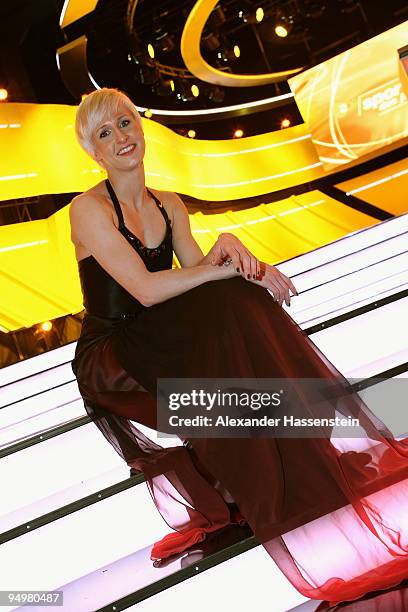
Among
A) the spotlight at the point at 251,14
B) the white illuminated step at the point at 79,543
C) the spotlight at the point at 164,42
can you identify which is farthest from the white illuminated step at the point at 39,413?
the spotlight at the point at 251,14

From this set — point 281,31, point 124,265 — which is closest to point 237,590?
point 124,265

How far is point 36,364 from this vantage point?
319cm

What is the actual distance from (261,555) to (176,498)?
0.31 meters

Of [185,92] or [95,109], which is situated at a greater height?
[185,92]

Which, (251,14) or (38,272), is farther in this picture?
(251,14)

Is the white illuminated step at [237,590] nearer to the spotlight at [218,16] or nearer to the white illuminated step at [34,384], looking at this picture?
the white illuminated step at [34,384]

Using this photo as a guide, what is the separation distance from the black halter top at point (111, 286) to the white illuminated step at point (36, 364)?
3.40 feet

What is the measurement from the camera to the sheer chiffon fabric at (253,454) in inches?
59.1

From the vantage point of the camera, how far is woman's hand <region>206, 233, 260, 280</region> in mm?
1934

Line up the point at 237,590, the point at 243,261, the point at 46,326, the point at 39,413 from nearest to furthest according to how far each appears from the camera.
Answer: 1. the point at 237,590
2. the point at 243,261
3. the point at 39,413
4. the point at 46,326

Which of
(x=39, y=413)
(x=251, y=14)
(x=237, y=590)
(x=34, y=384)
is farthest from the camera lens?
(x=251, y=14)

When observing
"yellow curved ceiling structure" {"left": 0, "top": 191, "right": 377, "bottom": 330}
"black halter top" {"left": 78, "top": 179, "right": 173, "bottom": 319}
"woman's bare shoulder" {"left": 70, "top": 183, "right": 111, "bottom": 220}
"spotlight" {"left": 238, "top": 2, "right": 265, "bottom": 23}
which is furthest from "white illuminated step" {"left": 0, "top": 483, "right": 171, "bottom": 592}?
"spotlight" {"left": 238, "top": 2, "right": 265, "bottom": 23}

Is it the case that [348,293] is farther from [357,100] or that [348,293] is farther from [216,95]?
[216,95]

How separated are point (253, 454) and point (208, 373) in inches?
9.7
